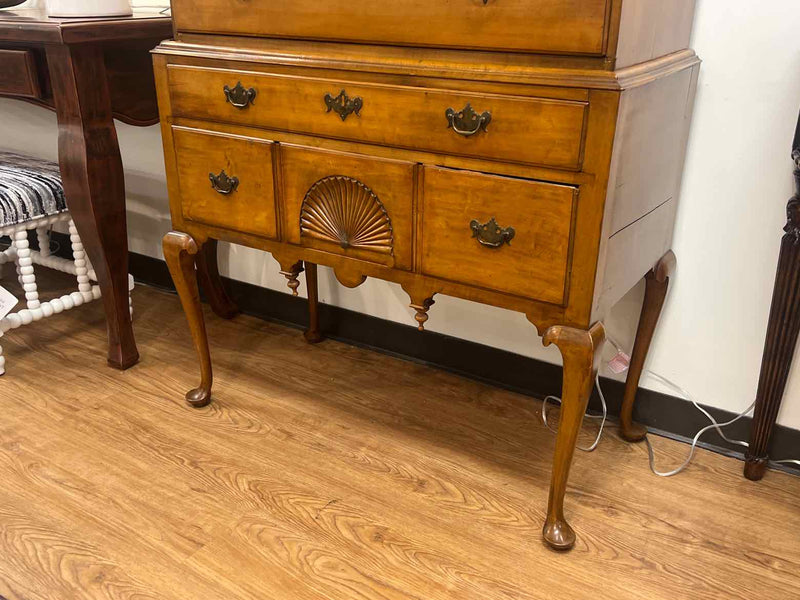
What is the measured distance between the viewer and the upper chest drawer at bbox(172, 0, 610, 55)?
3.26 ft

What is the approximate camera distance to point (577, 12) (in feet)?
3.22

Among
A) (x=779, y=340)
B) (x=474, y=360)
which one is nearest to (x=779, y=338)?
(x=779, y=340)

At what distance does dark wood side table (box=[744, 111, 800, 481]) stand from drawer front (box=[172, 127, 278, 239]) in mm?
944

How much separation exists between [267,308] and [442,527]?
3.42 feet

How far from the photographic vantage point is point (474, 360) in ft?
6.06

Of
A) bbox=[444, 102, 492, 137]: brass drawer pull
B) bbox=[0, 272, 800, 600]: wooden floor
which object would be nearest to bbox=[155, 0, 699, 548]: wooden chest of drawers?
bbox=[444, 102, 492, 137]: brass drawer pull

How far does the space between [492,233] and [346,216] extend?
0.30 meters

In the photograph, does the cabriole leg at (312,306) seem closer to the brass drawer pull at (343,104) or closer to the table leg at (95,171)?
the table leg at (95,171)

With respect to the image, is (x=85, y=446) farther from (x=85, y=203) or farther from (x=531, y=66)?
(x=531, y=66)

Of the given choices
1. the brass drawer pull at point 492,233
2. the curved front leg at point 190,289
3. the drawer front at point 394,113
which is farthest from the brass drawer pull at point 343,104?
the curved front leg at point 190,289

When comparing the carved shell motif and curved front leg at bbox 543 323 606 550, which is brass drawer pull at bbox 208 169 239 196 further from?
curved front leg at bbox 543 323 606 550

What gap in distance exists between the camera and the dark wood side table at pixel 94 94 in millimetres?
1557

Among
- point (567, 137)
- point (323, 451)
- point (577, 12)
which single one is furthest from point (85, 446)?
Answer: point (577, 12)

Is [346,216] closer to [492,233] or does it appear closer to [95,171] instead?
[492,233]
